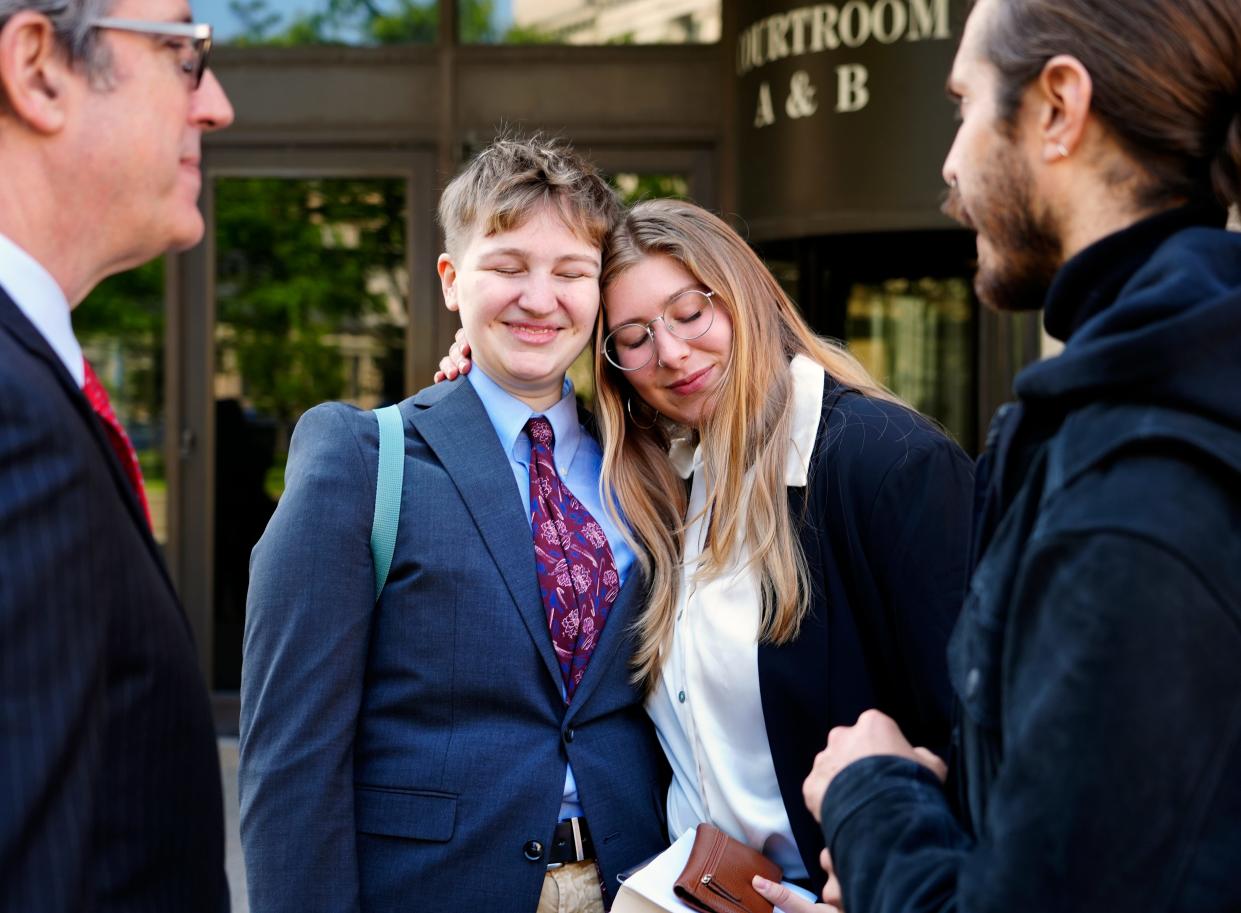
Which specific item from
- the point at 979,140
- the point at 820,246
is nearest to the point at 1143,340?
the point at 979,140

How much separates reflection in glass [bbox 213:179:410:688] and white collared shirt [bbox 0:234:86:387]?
15.3ft

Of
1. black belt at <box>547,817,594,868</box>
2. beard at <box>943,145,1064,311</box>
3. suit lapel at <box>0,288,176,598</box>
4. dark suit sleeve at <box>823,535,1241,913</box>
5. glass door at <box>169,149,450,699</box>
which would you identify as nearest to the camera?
dark suit sleeve at <box>823,535,1241,913</box>

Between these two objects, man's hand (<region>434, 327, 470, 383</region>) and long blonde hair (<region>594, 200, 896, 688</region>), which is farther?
man's hand (<region>434, 327, 470, 383</region>)

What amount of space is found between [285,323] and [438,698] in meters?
4.24

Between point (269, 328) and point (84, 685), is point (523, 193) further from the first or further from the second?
point (269, 328)

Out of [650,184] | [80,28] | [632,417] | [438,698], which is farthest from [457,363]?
[650,184]

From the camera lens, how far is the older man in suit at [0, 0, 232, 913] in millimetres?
1110

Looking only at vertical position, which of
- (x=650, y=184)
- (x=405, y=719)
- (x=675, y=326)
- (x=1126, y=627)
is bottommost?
(x=405, y=719)

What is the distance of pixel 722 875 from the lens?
2010 mm

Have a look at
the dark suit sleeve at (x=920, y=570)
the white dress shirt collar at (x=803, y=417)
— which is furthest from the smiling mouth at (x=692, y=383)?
the dark suit sleeve at (x=920, y=570)

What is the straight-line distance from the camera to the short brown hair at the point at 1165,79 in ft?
4.11

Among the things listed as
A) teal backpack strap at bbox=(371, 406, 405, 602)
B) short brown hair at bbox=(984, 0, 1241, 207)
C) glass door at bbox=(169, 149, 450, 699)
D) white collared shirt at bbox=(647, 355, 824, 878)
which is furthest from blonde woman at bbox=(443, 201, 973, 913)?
glass door at bbox=(169, 149, 450, 699)

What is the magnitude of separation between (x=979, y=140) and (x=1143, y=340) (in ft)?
1.20

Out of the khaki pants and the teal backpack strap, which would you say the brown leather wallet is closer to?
the khaki pants
